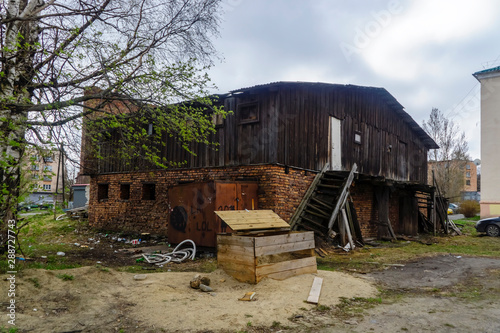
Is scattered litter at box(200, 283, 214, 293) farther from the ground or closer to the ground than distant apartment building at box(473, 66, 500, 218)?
closer to the ground

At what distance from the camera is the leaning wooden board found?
712 centimetres

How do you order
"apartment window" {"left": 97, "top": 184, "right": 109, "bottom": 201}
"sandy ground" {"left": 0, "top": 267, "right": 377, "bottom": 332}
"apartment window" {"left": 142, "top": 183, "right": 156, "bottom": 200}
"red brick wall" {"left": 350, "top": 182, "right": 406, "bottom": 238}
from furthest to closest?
"apartment window" {"left": 97, "top": 184, "right": 109, "bottom": 201} → "apartment window" {"left": 142, "top": 183, "right": 156, "bottom": 200} → "red brick wall" {"left": 350, "top": 182, "right": 406, "bottom": 238} → "sandy ground" {"left": 0, "top": 267, "right": 377, "bottom": 332}

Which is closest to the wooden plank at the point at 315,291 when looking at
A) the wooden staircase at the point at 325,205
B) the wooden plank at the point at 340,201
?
the wooden staircase at the point at 325,205

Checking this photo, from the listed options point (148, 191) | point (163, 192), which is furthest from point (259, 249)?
point (148, 191)

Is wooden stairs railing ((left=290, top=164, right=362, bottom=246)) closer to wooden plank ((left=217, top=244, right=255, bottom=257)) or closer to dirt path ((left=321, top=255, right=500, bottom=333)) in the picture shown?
dirt path ((left=321, top=255, right=500, bottom=333))

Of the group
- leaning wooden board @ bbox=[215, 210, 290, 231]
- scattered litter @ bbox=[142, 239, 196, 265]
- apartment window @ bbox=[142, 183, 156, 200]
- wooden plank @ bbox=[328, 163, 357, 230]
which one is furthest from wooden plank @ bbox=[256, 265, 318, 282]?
apartment window @ bbox=[142, 183, 156, 200]

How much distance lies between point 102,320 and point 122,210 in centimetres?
1112

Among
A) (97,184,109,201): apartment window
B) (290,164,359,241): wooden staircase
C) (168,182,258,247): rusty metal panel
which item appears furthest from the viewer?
(97,184,109,201): apartment window

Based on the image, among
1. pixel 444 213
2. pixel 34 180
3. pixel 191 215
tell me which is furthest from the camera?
pixel 444 213

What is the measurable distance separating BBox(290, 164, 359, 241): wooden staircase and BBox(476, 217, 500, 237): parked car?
8965mm

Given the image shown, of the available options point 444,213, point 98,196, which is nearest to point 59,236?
point 98,196

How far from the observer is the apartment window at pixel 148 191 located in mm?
14691

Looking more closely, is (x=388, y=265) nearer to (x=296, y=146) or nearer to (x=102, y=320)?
(x=296, y=146)

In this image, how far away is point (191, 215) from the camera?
10453 mm
